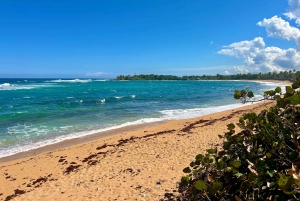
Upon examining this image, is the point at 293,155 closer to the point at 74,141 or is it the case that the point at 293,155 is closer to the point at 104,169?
the point at 104,169

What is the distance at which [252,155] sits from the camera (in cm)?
200

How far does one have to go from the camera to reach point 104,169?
7527 millimetres

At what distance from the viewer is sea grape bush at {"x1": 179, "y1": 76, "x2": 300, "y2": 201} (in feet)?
5.49

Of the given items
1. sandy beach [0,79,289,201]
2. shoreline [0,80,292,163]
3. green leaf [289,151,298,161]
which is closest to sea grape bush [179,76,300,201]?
green leaf [289,151,298,161]

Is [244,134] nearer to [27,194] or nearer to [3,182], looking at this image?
[27,194]

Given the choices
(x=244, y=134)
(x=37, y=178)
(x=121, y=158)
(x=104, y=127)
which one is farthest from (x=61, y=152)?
(x=244, y=134)

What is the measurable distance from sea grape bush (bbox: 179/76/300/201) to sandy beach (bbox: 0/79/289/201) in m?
3.04

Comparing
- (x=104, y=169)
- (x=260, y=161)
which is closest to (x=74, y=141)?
(x=104, y=169)

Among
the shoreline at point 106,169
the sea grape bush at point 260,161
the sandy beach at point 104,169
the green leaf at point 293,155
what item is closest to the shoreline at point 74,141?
the sandy beach at point 104,169

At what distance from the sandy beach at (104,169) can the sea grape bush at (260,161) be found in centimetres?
304

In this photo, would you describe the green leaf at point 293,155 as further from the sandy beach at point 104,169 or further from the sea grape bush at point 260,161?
the sandy beach at point 104,169

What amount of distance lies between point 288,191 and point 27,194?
24.1 feet

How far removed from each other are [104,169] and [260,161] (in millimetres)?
6557

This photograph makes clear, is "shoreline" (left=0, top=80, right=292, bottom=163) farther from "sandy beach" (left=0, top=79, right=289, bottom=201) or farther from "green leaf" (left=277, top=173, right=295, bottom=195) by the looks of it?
"green leaf" (left=277, top=173, right=295, bottom=195)
